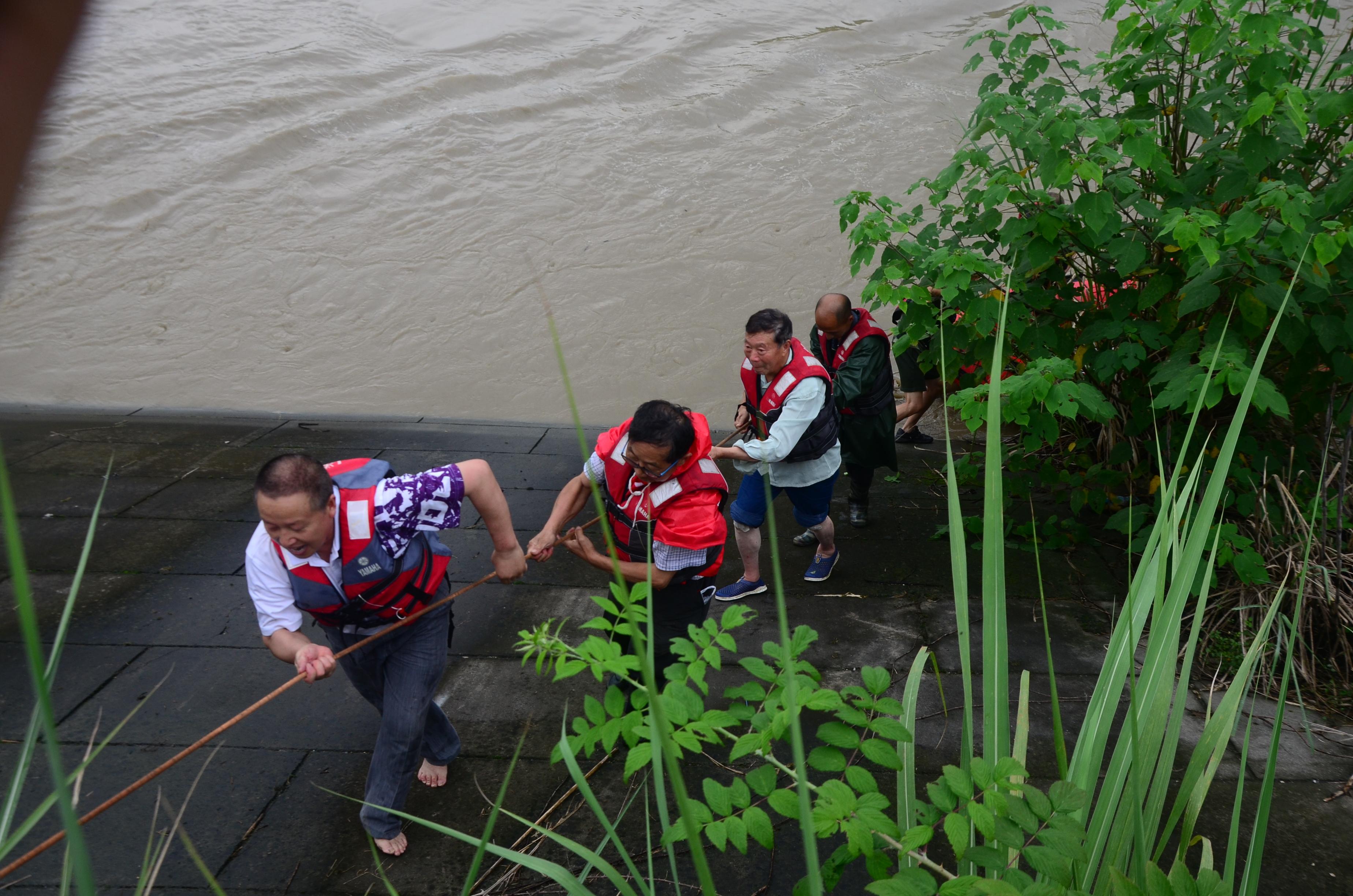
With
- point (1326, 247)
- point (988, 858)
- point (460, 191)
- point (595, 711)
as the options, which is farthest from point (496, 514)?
point (460, 191)

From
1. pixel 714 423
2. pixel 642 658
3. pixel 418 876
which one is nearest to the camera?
pixel 642 658

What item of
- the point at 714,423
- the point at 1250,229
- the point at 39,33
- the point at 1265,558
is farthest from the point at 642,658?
the point at 714,423

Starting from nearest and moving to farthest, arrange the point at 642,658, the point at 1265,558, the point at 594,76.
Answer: the point at 642,658 < the point at 1265,558 < the point at 594,76

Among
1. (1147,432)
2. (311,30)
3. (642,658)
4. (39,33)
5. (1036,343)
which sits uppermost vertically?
(311,30)

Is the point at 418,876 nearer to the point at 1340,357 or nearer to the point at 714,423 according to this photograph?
the point at 1340,357

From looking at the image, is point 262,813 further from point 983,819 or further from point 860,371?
point 860,371

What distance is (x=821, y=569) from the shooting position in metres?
4.49

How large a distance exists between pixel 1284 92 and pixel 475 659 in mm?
3668

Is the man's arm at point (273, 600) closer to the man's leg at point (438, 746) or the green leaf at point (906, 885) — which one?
the man's leg at point (438, 746)

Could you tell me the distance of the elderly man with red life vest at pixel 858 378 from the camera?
183 inches

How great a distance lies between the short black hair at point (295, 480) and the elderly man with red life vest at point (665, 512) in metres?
0.89

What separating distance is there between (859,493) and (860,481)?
0.23 ft

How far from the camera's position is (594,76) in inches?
537

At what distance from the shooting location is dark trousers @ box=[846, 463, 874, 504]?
500cm
